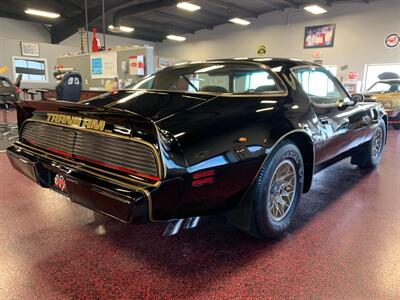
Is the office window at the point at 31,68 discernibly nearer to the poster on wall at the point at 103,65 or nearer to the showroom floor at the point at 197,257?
the poster on wall at the point at 103,65

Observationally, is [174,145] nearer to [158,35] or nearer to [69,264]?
[69,264]

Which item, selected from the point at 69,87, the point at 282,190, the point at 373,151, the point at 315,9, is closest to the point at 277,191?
the point at 282,190

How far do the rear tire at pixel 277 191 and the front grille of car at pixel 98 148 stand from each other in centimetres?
67

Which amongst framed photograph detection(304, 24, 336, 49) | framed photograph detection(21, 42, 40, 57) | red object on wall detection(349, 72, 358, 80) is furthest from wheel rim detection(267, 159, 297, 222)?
framed photograph detection(304, 24, 336, 49)

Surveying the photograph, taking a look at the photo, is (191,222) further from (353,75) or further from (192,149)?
(353,75)

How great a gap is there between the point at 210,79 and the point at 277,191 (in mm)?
1343

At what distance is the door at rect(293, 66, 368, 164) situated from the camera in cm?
229

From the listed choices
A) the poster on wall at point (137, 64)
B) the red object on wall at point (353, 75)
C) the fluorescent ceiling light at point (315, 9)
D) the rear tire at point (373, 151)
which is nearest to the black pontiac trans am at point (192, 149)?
the rear tire at point (373, 151)

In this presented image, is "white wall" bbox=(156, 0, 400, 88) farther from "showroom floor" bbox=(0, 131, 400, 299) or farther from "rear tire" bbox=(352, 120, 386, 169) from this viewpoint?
"showroom floor" bbox=(0, 131, 400, 299)

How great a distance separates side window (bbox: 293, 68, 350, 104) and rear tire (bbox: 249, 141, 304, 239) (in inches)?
25.5

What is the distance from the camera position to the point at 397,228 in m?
2.18

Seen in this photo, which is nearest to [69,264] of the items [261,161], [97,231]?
[97,231]

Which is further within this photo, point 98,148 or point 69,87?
point 69,87

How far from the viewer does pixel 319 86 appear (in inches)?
110
